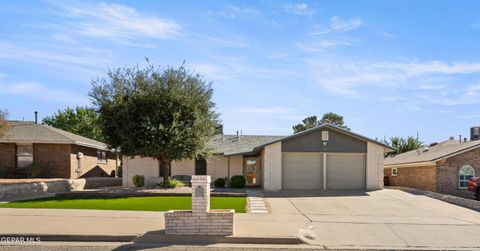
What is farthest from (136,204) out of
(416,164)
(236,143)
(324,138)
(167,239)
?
(416,164)

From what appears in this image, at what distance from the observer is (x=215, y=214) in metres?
11.3

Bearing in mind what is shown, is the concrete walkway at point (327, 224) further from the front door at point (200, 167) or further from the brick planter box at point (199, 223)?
the front door at point (200, 167)

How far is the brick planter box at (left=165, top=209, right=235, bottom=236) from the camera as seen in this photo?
1123 centimetres

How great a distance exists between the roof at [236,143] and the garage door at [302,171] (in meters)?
3.38

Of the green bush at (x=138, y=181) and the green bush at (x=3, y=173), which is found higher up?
the green bush at (x=3, y=173)

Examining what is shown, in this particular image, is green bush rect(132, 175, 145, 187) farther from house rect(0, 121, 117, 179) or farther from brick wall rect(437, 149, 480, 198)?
brick wall rect(437, 149, 480, 198)

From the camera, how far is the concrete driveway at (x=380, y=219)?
11.5 metres

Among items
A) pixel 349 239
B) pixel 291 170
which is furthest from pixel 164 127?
pixel 349 239

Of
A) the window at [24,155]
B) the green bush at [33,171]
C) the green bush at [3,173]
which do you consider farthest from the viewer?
the window at [24,155]

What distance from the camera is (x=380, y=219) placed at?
50.1 feet

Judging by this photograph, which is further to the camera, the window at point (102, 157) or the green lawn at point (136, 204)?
the window at point (102, 157)

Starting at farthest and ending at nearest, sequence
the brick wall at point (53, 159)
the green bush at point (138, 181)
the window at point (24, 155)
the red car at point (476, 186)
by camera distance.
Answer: the window at point (24, 155), the brick wall at point (53, 159), the green bush at point (138, 181), the red car at point (476, 186)

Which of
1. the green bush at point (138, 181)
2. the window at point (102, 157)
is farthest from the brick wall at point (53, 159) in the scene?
the window at point (102, 157)

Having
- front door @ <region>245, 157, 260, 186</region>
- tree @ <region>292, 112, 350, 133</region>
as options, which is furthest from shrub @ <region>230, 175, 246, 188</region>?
tree @ <region>292, 112, 350, 133</region>
